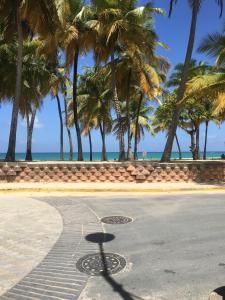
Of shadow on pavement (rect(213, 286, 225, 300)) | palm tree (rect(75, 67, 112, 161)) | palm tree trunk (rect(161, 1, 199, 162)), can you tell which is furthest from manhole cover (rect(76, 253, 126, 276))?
palm tree (rect(75, 67, 112, 161))

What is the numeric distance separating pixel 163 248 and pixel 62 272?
2038 mm

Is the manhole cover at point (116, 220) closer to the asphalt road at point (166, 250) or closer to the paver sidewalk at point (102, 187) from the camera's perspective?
the asphalt road at point (166, 250)

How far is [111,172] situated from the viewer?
17.2 m

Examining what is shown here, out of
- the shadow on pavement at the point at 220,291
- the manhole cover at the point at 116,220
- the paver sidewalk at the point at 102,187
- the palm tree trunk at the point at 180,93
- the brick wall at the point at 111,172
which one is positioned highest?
the palm tree trunk at the point at 180,93

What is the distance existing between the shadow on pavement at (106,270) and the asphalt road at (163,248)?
0.01m

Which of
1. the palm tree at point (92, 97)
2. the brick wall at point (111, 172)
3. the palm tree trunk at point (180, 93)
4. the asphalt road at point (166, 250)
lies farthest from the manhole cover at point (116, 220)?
the palm tree at point (92, 97)

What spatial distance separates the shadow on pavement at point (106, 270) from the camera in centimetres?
492

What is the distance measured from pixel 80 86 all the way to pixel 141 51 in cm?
1639

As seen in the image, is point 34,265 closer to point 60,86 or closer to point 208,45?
point 208,45

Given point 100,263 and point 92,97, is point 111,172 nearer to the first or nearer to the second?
point 100,263

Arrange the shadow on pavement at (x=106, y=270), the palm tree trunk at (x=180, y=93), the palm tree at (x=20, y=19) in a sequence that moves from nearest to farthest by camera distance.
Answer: the shadow on pavement at (x=106, y=270) < the palm tree at (x=20, y=19) < the palm tree trunk at (x=180, y=93)

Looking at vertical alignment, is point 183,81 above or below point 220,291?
above

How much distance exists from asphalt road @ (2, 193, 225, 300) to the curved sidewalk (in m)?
0.21

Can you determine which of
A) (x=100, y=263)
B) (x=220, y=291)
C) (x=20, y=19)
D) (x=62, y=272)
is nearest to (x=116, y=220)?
(x=100, y=263)
